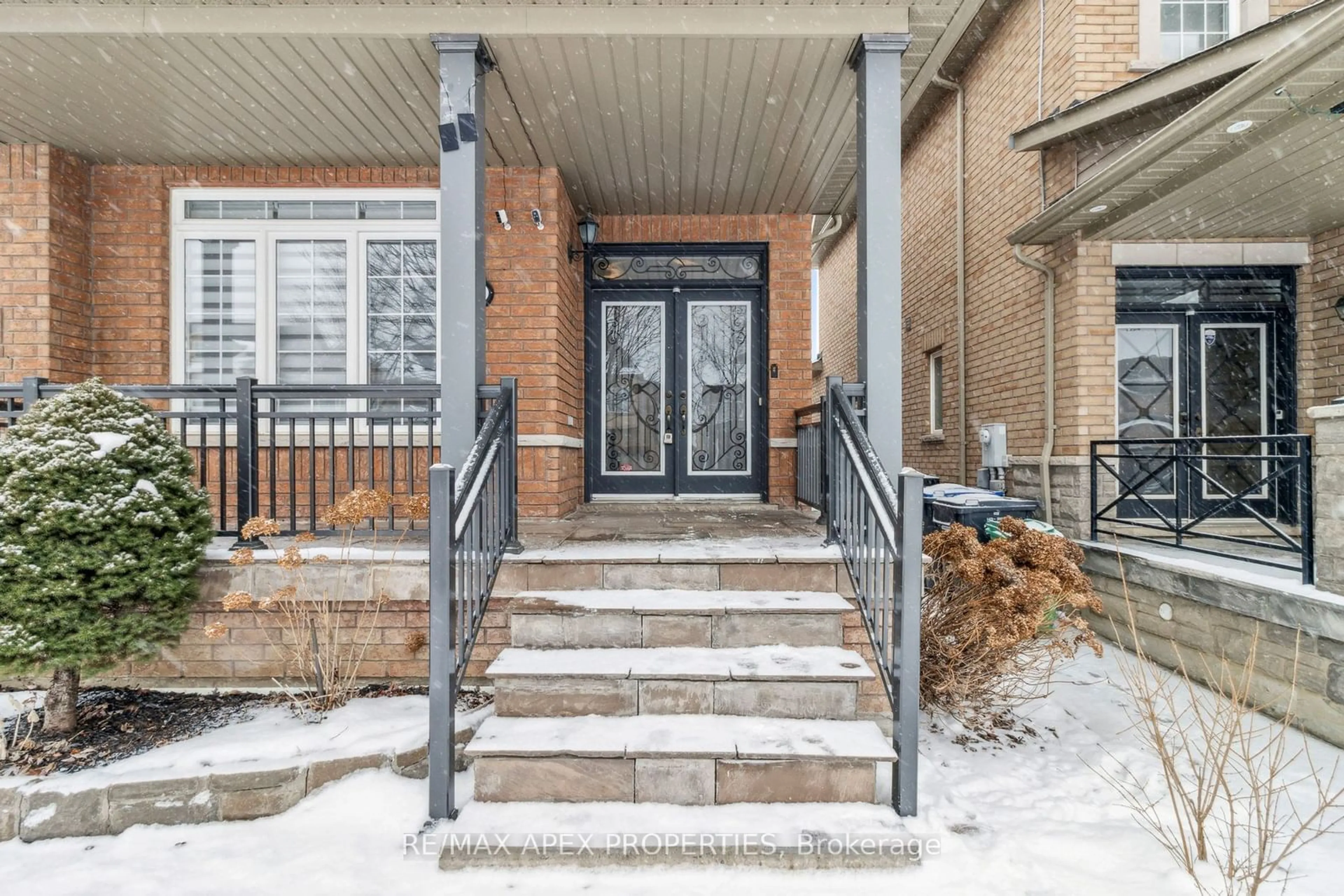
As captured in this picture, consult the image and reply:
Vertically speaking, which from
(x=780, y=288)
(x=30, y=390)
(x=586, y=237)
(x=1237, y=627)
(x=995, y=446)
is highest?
(x=586, y=237)

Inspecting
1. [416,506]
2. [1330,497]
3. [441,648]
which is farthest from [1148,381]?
[441,648]

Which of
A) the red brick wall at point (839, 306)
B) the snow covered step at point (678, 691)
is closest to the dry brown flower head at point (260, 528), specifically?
the snow covered step at point (678, 691)

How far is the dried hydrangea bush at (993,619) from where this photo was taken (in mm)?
3041

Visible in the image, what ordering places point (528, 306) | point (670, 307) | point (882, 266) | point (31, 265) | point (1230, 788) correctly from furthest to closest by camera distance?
1. point (670, 307)
2. point (528, 306)
3. point (31, 265)
4. point (882, 266)
5. point (1230, 788)

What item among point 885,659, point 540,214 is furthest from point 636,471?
point 885,659

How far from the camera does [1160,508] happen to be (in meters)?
5.38

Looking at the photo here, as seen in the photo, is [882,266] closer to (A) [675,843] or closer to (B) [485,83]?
(B) [485,83]

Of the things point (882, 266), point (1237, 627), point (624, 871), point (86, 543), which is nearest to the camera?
point (624, 871)

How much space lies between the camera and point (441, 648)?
2.35 meters

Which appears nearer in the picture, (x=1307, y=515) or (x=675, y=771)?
(x=675, y=771)

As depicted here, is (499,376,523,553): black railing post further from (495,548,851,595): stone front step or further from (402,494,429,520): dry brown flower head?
(402,494,429,520): dry brown flower head

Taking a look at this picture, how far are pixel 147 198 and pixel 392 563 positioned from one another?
3.81 meters

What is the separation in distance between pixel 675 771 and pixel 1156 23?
20.6 feet

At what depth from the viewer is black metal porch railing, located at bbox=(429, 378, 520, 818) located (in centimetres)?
231
